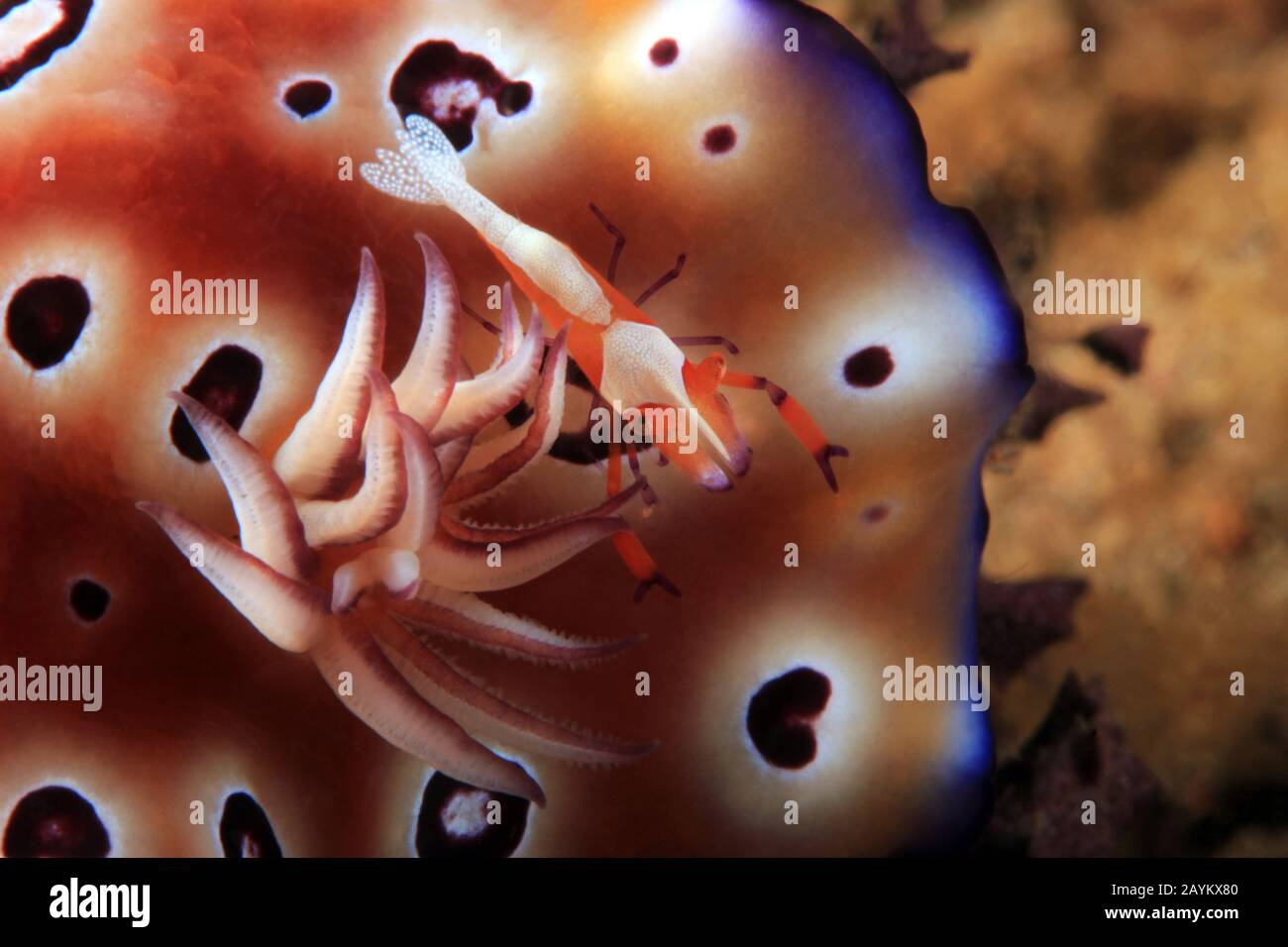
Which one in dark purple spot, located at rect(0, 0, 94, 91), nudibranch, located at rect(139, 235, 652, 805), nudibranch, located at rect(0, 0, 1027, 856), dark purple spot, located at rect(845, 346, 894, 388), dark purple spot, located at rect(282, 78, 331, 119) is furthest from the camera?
dark purple spot, located at rect(845, 346, 894, 388)

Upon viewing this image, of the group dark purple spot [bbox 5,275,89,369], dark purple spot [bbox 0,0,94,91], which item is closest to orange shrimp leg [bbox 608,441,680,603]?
dark purple spot [bbox 5,275,89,369]

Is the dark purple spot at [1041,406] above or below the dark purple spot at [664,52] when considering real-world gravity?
below

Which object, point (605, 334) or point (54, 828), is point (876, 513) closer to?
point (605, 334)

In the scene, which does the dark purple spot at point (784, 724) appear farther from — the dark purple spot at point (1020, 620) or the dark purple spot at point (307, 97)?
the dark purple spot at point (307, 97)
